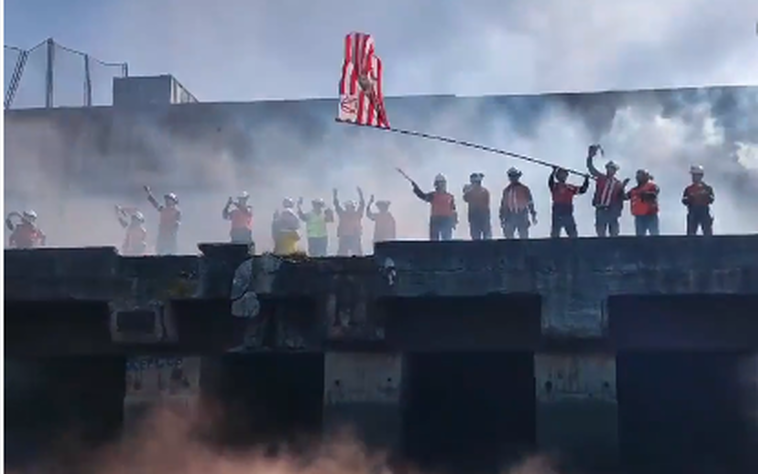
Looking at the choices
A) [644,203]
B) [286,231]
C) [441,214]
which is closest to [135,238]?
[286,231]

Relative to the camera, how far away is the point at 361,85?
40.3ft

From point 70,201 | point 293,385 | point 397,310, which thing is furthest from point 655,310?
point 70,201

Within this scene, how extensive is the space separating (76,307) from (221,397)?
5.35 feet

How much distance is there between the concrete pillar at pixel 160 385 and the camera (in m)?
8.65

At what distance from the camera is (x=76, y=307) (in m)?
9.12

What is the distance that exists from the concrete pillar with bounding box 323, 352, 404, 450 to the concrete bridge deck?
0.04 feet

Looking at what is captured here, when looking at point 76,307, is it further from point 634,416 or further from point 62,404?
point 634,416

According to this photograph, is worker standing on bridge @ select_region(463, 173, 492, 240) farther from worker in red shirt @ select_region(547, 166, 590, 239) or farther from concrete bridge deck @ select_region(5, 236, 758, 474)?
concrete bridge deck @ select_region(5, 236, 758, 474)

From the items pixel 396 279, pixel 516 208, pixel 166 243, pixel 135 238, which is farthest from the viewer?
pixel 135 238

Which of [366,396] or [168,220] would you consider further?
[168,220]

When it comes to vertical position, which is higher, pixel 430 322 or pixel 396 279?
pixel 396 279

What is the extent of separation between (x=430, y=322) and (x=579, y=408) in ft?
5.08

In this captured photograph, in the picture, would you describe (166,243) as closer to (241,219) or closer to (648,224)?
(241,219)

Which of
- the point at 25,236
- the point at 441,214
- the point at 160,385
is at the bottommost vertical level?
the point at 160,385
